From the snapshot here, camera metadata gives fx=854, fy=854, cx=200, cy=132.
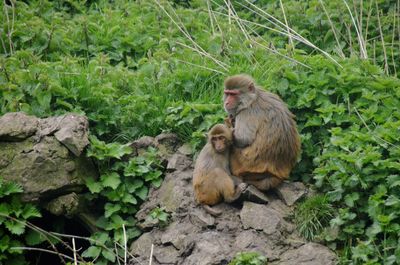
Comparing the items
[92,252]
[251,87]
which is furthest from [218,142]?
[92,252]

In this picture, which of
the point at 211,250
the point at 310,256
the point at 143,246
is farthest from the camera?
the point at 143,246

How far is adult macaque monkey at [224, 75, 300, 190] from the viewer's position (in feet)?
29.0

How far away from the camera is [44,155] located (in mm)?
9133

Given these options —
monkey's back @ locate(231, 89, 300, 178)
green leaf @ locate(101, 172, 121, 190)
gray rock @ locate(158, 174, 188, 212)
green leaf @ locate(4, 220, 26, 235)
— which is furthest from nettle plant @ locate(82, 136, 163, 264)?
monkey's back @ locate(231, 89, 300, 178)

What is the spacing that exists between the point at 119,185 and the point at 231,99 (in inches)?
62.0

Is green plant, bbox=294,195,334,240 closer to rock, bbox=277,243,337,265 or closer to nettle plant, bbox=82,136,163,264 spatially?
rock, bbox=277,243,337,265

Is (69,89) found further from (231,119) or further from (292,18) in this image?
(292,18)

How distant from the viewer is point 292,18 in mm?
12219

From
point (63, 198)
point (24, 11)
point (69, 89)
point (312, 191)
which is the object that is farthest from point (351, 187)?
point (24, 11)

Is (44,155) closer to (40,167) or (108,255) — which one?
(40,167)

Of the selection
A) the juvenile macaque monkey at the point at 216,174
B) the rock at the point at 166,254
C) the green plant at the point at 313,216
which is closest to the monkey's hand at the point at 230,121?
the juvenile macaque monkey at the point at 216,174

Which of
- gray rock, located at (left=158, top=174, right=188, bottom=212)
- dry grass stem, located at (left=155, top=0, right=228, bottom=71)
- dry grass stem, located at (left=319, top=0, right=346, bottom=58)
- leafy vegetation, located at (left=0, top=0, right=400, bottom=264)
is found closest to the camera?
leafy vegetation, located at (left=0, top=0, right=400, bottom=264)

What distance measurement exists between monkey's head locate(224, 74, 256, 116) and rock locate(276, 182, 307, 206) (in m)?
0.95

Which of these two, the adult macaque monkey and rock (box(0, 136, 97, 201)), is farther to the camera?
rock (box(0, 136, 97, 201))
